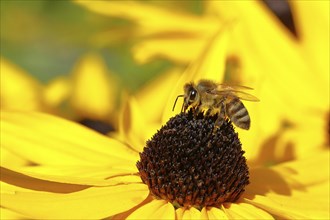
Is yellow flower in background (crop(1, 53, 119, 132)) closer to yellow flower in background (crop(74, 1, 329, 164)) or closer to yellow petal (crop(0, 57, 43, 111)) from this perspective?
yellow petal (crop(0, 57, 43, 111))

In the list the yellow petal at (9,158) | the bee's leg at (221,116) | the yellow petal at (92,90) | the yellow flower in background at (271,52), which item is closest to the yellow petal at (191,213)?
the bee's leg at (221,116)

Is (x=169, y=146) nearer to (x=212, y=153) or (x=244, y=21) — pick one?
(x=212, y=153)

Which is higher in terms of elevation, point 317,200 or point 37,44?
point 37,44

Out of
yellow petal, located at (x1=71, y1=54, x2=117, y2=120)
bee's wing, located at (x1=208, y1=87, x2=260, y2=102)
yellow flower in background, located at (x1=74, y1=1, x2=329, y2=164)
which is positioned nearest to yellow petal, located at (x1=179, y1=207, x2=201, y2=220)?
bee's wing, located at (x1=208, y1=87, x2=260, y2=102)

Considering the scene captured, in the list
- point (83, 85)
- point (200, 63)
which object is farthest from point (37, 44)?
point (200, 63)

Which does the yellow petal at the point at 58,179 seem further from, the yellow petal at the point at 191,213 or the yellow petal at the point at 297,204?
the yellow petal at the point at 297,204

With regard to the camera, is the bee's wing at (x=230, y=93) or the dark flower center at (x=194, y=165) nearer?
the dark flower center at (x=194, y=165)
